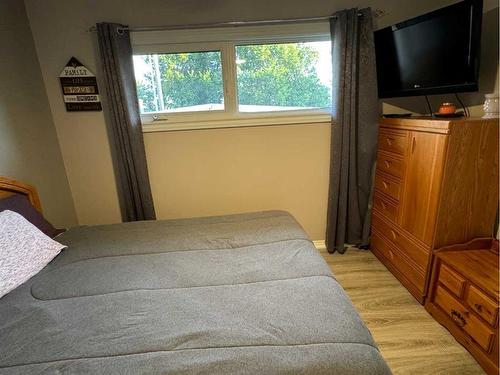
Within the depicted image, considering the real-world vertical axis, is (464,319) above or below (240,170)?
below

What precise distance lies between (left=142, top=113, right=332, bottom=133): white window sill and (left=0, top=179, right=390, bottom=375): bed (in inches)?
43.2

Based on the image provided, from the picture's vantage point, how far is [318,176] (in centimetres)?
252

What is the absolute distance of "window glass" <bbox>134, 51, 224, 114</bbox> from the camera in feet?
7.38

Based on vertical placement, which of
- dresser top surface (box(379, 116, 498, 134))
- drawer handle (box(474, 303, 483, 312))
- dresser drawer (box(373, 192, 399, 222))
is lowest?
drawer handle (box(474, 303, 483, 312))

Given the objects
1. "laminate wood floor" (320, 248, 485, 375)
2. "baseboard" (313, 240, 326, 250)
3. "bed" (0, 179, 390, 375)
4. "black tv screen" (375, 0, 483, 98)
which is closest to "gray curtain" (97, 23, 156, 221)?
"bed" (0, 179, 390, 375)

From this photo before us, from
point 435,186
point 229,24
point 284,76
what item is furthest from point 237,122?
point 435,186

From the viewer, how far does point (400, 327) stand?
5.47ft

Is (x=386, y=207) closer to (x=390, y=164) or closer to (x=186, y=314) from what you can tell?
(x=390, y=164)

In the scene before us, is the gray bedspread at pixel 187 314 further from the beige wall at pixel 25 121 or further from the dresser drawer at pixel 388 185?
the dresser drawer at pixel 388 185

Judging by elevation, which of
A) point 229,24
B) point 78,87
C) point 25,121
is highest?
point 229,24

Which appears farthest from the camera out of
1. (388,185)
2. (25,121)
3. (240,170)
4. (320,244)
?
(320,244)

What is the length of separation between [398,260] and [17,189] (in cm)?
277

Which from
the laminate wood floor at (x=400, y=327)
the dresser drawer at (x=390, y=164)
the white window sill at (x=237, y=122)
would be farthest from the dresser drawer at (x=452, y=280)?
the white window sill at (x=237, y=122)

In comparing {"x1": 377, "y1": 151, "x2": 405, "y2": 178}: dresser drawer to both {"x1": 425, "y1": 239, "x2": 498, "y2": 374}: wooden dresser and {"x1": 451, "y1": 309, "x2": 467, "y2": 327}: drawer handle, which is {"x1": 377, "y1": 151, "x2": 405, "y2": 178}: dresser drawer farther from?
{"x1": 451, "y1": 309, "x2": 467, "y2": 327}: drawer handle
